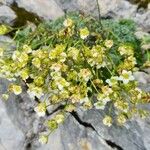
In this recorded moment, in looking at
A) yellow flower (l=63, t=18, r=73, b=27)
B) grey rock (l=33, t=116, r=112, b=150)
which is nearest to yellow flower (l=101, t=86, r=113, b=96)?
grey rock (l=33, t=116, r=112, b=150)

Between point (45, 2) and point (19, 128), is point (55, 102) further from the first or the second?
point (45, 2)

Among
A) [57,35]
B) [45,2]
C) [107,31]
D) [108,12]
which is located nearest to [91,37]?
[107,31]

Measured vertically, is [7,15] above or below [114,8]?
above

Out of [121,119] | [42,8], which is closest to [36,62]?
[121,119]

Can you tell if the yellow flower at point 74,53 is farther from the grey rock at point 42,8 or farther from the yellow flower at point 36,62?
the grey rock at point 42,8

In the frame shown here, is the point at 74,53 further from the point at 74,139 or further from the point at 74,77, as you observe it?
the point at 74,139

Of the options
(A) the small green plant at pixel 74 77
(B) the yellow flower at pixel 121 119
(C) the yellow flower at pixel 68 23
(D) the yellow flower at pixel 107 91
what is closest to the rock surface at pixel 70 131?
(A) the small green plant at pixel 74 77
